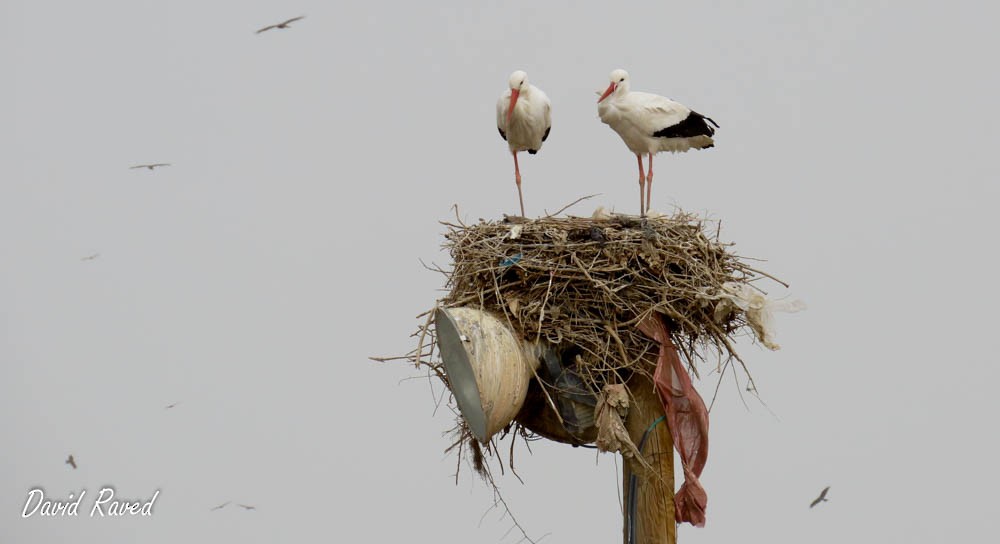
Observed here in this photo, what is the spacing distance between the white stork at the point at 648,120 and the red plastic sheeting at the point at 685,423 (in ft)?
2.70

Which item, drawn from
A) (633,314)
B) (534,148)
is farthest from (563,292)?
(534,148)

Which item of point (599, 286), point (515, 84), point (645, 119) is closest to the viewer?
point (599, 286)

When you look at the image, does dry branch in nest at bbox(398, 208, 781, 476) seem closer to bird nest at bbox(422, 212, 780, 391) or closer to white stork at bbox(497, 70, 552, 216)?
bird nest at bbox(422, 212, 780, 391)

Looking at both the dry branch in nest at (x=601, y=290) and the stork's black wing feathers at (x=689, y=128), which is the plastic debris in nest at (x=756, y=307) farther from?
the stork's black wing feathers at (x=689, y=128)

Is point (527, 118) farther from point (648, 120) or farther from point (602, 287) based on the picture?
point (602, 287)

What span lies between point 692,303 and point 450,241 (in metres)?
1.22

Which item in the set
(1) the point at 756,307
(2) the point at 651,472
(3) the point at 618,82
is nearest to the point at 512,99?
(3) the point at 618,82

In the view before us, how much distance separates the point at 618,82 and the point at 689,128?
1.39 ft

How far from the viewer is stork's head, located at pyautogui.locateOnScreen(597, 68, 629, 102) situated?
21.7ft

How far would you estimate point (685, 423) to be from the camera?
626 cm

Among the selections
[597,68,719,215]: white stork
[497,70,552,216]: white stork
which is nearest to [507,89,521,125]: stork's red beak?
[497,70,552,216]: white stork

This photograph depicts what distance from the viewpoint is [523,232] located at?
6297 mm

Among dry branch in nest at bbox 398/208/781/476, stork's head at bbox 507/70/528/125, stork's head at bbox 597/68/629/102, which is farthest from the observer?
stork's head at bbox 507/70/528/125

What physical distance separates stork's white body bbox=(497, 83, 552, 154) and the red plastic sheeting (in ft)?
4.44
